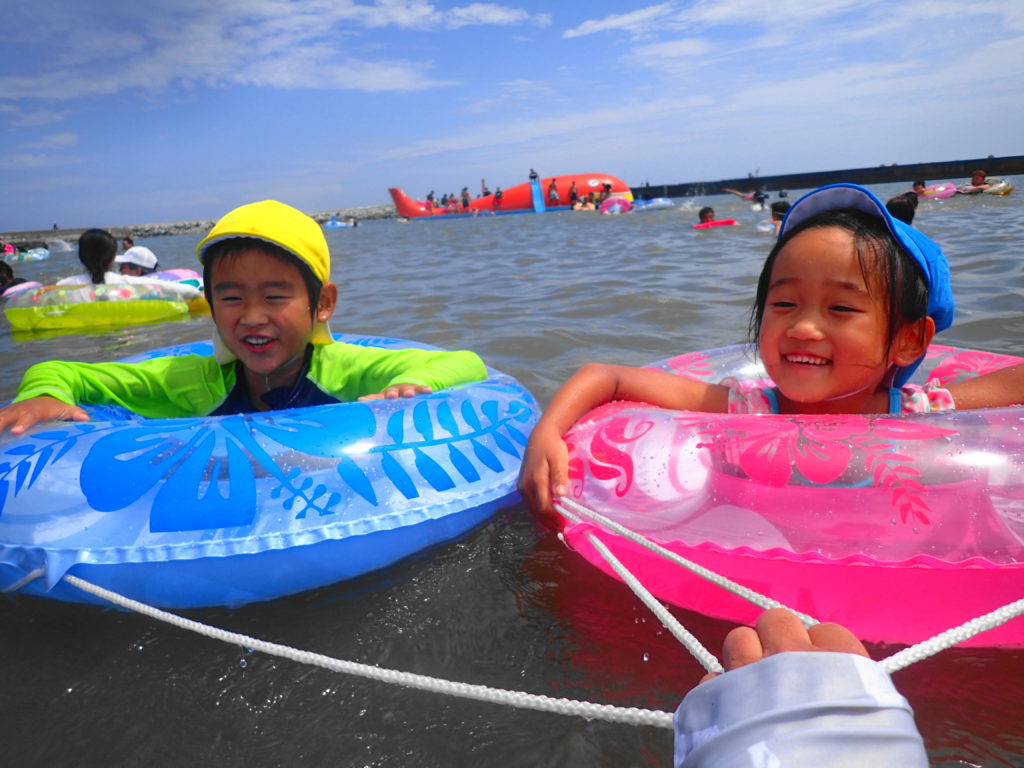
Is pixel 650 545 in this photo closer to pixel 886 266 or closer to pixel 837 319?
pixel 837 319

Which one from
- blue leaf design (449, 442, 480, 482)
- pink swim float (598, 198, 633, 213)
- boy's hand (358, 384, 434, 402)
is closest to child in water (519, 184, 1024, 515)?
blue leaf design (449, 442, 480, 482)

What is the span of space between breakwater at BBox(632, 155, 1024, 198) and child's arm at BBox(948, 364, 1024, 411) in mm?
29160

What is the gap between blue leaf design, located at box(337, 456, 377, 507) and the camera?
1.98 metres

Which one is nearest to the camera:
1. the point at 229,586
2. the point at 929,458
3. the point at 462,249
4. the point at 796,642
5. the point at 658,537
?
the point at 796,642

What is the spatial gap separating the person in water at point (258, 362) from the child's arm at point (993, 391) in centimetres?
150

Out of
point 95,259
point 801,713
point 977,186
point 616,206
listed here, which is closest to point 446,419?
point 801,713

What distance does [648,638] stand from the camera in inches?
69.4

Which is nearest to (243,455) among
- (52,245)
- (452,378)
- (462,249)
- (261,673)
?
(261,673)

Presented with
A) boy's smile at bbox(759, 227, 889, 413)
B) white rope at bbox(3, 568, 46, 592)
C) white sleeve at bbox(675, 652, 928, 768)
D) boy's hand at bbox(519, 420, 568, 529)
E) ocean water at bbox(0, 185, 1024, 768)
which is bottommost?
ocean water at bbox(0, 185, 1024, 768)

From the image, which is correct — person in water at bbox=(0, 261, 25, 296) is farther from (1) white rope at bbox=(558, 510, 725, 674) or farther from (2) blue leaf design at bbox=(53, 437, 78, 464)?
(1) white rope at bbox=(558, 510, 725, 674)

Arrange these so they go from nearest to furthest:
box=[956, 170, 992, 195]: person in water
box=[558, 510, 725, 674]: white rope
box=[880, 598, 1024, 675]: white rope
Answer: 1. box=[880, 598, 1024, 675]: white rope
2. box=[558, 510, 725, 674]: white rope
3. box=[956, 170, 992, 195]: person in water

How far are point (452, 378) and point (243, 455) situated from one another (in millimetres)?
820

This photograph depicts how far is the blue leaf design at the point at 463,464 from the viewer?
7.04ft

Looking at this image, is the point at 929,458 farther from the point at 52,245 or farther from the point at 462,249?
the point at 52,245
